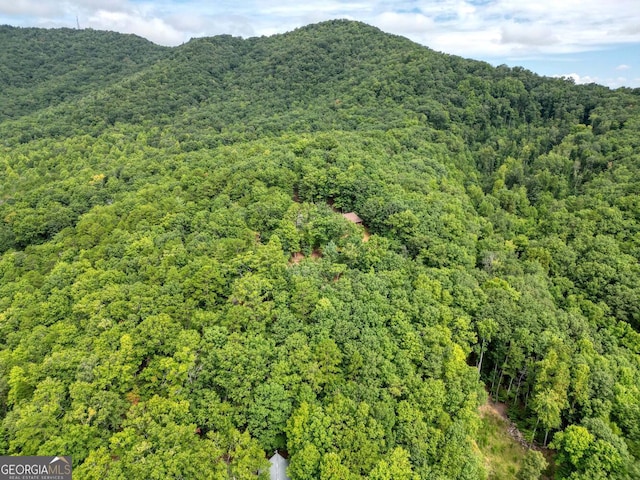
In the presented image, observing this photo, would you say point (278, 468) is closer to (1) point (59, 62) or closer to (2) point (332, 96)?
(2) point (332, 96)

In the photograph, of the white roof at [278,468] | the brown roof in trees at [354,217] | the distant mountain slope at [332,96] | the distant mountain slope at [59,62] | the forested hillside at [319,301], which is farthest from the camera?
the distant mountain slope at [59,62]

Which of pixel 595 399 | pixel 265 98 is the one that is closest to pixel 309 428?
pixel 595 399

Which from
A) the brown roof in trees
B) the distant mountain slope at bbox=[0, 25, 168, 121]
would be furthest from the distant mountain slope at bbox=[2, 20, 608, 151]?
the brown roof in trees

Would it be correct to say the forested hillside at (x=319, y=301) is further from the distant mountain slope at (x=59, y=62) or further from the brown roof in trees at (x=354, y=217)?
the distant mountain slope at (x=59, y=62)

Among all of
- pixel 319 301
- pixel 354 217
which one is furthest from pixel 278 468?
A: pixel 354 217

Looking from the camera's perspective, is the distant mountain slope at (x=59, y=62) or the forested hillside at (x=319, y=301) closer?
the forested hillside at (x=319, y=301)

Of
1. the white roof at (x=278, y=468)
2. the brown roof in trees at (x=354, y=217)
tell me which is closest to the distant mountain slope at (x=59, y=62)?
the brown roof in trees at (x=354, y=217)

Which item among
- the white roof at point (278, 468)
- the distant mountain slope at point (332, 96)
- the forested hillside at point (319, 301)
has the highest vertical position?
the distant mountain slope at point (332, 96)
